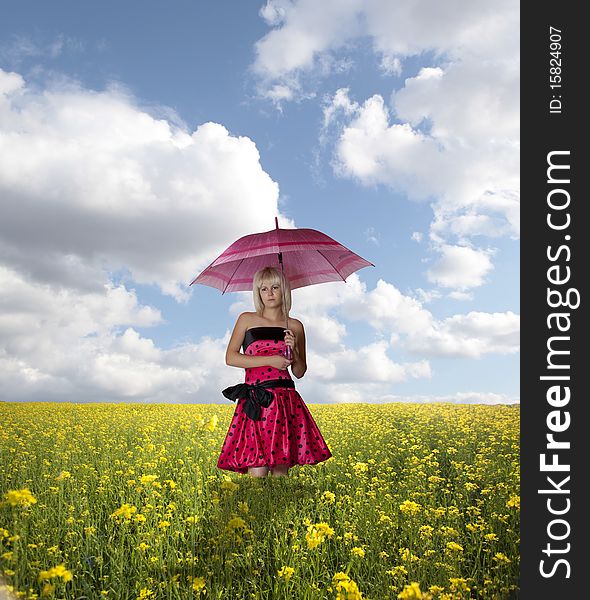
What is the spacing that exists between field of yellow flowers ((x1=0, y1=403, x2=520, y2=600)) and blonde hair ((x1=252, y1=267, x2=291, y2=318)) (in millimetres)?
1210

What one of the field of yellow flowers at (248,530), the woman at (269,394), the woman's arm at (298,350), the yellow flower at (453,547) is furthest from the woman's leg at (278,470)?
the yellow flower at (453,547)

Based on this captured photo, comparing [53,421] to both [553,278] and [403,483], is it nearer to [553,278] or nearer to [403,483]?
[403,483]

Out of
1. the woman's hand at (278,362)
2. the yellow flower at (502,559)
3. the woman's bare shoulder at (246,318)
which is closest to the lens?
the yellow flower at (502,559)

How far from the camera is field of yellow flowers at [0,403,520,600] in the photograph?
3660mm

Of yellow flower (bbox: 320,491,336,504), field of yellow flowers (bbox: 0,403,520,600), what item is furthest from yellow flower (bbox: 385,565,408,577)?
yellow flower (bbox: 320,491,336,504)

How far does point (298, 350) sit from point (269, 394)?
0.54 metres

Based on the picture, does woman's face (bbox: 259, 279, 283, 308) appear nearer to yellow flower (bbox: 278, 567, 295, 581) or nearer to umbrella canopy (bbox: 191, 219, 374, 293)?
umbrella canopy (bbox: 191, 219, 374, 293)

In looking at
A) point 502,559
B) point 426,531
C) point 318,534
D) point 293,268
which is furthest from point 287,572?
point 293,268

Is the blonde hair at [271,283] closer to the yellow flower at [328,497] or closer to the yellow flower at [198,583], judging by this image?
the yellow flower at [328,497]

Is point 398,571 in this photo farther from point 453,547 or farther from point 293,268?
→ point 293,268

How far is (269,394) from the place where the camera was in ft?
18.3

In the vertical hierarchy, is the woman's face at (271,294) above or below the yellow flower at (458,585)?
above

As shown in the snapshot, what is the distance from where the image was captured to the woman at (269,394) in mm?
5602

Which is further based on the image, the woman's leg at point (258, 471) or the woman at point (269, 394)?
the woman's leg at point (258, 471)
